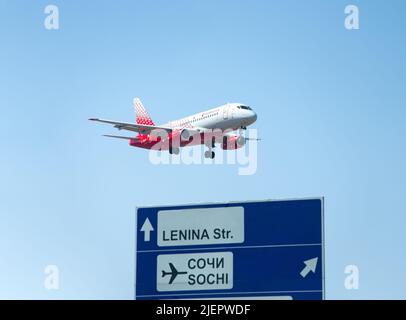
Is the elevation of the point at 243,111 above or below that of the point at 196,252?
above

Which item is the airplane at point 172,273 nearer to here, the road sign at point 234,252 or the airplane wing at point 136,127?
the road sign at point 234,252

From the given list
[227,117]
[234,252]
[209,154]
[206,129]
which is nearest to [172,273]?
[234,252]

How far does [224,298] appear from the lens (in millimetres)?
14797

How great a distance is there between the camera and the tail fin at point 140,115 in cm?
10100

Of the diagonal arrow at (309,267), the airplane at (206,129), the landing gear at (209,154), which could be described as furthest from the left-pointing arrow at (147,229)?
the landing gear at (209,154)

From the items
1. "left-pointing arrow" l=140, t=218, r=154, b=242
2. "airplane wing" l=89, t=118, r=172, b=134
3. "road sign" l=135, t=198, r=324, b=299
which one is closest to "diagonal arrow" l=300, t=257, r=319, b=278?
"road sign" l=135, t=198, r=324, b=299

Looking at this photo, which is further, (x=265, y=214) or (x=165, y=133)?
(x=165, y=133)

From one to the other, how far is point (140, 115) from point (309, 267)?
88.8 meters

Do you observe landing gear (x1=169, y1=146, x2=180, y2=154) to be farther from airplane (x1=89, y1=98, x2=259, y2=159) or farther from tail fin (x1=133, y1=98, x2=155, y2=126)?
tail fin (x1=133, y1=98, x2=155, y2=126)

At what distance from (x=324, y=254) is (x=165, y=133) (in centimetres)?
6840

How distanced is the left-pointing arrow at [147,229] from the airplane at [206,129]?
57.4 metres
